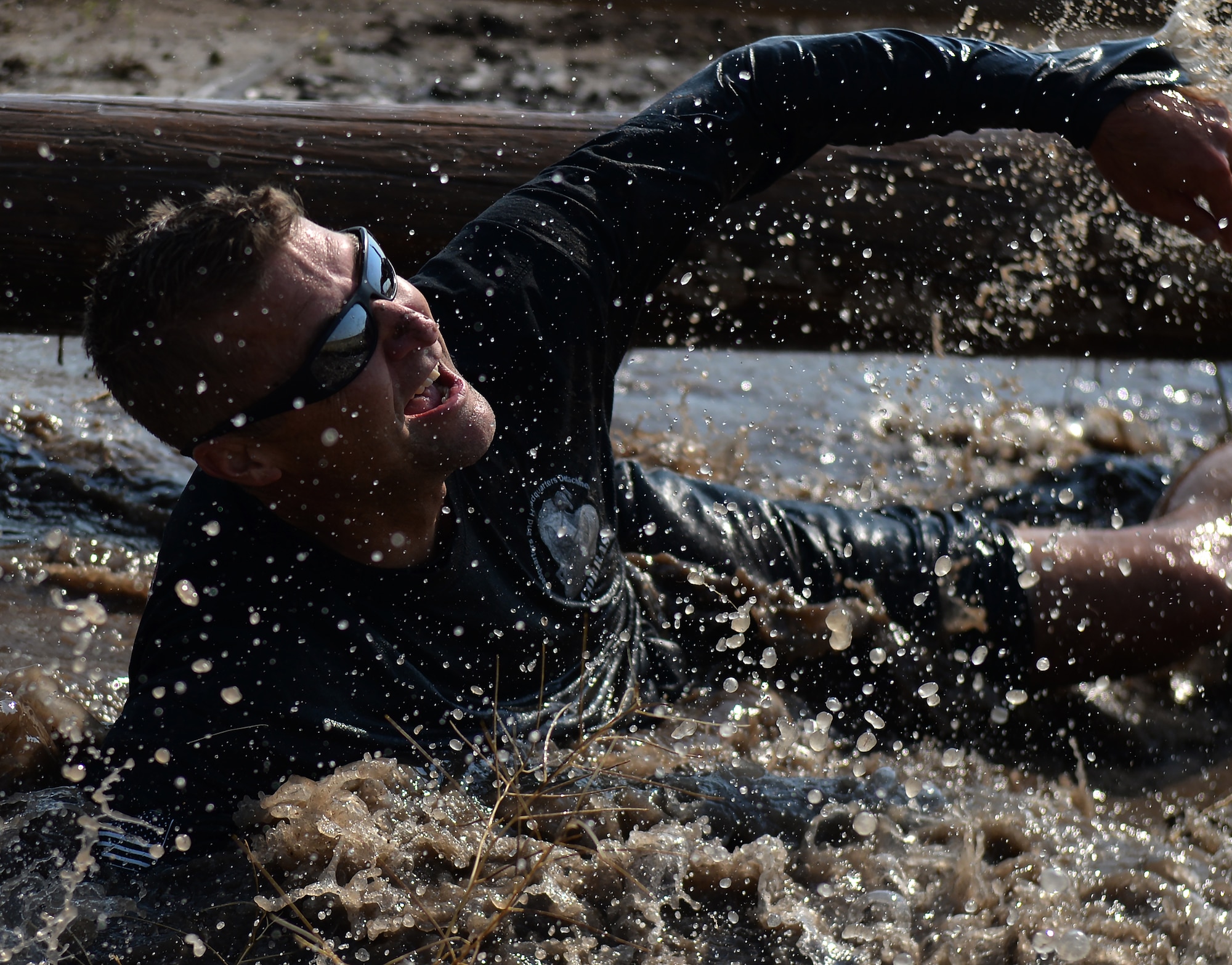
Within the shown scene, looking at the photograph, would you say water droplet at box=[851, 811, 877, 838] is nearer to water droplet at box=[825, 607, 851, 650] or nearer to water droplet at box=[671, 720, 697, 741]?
water droplet at box=[671, 720, 697, 741]

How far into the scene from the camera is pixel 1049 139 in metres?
4.04

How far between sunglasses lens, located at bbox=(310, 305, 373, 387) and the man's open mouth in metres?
0.15

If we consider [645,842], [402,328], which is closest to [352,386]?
[402,328]

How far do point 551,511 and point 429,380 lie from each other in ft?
1.64

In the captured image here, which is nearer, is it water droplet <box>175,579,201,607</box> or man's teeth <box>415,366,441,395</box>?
water droplet <box>175,579,201,607</box>

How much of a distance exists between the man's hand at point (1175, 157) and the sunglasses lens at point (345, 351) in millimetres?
2036

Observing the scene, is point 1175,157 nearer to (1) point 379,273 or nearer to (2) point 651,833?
(1) point 379,273

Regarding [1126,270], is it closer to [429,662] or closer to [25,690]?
[429,662]

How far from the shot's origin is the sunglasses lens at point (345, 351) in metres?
2.38

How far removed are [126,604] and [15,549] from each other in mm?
478

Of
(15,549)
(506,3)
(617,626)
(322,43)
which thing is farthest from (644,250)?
(506,3)

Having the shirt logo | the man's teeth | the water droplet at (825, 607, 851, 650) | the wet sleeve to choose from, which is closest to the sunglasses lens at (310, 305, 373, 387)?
the man's teeth

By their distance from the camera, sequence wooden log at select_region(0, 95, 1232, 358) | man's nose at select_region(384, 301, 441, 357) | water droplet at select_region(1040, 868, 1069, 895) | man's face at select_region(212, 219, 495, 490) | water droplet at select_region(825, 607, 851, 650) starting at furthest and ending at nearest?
wooden log at select_region(0, 95, 1232, 358), water droplet at select_region(825, 607, 851, 650), water droplet at select_region(1040, 868, 1069, 895), man's nose at select_region(384, 301, 441, 357), man's face at select_region(212, 219, 495, 490)

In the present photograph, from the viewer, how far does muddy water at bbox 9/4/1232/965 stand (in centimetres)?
243
